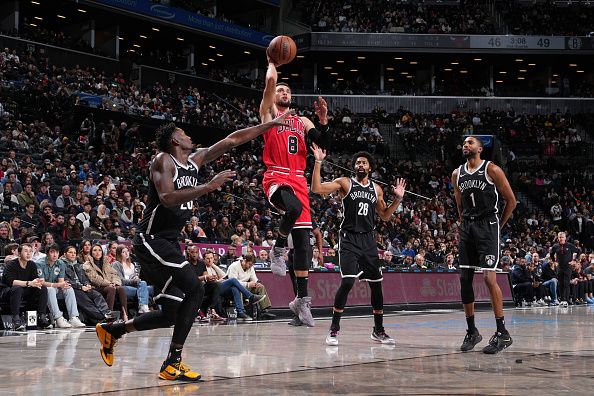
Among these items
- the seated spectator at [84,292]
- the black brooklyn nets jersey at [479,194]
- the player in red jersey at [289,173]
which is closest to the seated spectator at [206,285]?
the seated spectator at [84,292]

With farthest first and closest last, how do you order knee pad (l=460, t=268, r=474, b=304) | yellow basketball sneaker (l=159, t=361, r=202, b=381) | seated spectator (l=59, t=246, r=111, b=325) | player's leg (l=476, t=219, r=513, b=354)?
seated spectator (l=59, t=246, r=111, b=325) → knee pad (l=460, t=268, r=474, b=304) → player's leg (l=476, t=219, r=513, b=354) → yellow basketball sneaker (l=159, t=361, r=202, b=381)

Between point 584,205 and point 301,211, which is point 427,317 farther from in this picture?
point 584,205

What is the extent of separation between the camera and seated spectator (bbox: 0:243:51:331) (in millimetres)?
11633

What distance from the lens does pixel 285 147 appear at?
31.9ft

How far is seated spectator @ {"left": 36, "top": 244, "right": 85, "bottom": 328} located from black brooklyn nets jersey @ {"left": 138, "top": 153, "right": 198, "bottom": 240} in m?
6.16

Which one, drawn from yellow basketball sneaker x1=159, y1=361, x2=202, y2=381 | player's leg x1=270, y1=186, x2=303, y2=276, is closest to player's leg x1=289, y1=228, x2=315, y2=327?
→ player's leg x1=270, y1=186, x2=303, y2=276

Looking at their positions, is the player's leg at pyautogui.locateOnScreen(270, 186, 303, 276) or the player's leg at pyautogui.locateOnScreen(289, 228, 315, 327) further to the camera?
the player's leg at pyautogui.locateOnScreen(289, 228, 315, 327)

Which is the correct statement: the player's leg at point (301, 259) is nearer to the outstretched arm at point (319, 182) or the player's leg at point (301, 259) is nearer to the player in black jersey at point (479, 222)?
the outstretched arm at point (319, 182)

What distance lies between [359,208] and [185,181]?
361cm

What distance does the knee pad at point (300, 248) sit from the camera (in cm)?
971

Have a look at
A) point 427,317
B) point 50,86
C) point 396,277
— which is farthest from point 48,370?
point 50,86

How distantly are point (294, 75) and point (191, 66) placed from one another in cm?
909

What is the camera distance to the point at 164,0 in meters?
40.1

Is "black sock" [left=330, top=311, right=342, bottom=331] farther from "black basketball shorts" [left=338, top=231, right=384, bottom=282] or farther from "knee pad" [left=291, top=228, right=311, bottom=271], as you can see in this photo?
"knee pad" [left=291, top=228, right=311, bottom=271]
